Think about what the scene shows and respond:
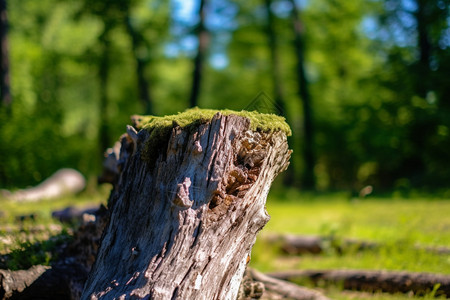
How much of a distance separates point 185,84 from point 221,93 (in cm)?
258

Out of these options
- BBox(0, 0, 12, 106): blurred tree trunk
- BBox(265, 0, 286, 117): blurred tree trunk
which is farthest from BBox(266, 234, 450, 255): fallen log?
BBox(265, 0, 286, 117): blurred tree trunk

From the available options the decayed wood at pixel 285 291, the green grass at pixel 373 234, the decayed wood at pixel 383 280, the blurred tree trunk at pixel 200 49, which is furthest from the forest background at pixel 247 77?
the decayed wood at pixel 285 291

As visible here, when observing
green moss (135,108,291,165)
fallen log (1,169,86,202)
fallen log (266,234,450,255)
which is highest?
green moss (135,108,291,165)

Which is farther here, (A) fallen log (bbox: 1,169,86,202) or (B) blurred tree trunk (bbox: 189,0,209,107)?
(B) blurred tree trunk (bbox: 189,0,209,107)

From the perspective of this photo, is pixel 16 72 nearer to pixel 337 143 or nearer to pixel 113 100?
pixel 113 100

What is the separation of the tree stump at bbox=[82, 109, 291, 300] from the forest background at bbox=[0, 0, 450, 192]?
10196 millimetres

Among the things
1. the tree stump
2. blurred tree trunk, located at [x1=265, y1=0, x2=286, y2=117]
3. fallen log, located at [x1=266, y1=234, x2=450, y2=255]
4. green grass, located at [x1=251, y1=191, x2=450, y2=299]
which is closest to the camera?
the tree stump

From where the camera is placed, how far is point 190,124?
305 cm

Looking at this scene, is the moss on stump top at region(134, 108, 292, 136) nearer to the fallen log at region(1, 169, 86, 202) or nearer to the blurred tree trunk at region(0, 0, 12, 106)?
the fallen log at region(1, 169, 86, 202)

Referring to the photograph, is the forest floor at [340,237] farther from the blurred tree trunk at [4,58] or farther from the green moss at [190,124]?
the blurred tree trunk at [4,58]

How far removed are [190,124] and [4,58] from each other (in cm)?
1513

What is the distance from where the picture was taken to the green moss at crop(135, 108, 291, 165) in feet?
10.0

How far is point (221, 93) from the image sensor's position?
2877 centimetres

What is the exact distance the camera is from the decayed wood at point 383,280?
465cm
